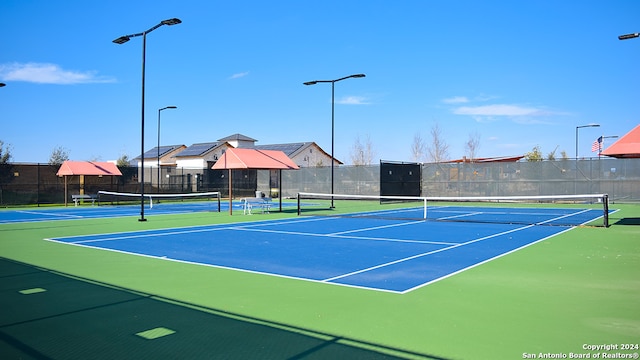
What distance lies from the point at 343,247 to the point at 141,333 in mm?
6925

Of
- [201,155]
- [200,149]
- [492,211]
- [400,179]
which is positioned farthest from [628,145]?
[200,149]

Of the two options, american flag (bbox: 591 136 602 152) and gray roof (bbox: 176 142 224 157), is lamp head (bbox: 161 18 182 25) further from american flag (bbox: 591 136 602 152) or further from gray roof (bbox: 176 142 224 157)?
gray roof (bbox: 176 142 224 157)

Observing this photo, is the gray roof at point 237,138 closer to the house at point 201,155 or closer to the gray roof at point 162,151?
the house at point 201,155

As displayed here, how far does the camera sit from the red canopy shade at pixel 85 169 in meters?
30.3

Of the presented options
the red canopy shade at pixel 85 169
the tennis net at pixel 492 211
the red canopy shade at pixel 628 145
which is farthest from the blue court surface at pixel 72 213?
the red canopy shade at pixel 628 145

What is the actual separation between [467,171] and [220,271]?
95.9 feet

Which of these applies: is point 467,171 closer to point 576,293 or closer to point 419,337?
point 576,293

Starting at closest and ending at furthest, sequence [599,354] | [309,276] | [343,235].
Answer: [599,354], [309,276], [343,235]

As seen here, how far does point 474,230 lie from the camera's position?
15602 millimetres

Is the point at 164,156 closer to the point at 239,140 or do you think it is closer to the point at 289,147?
the point at 239,140

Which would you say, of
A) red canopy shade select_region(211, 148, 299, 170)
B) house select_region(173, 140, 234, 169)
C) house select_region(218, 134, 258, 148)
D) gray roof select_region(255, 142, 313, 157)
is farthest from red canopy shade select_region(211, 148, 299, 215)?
house select_region(218, 134, 258, 148)

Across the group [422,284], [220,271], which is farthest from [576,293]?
[220,271]

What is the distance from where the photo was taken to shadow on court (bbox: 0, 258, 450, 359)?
4605 mm

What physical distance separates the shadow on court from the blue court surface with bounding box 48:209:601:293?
2404 mm
